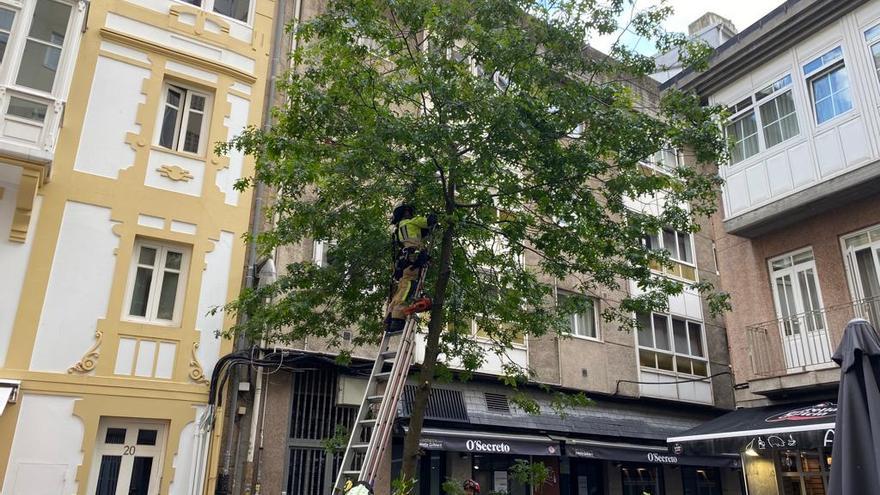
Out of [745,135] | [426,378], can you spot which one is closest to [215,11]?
[426,378]

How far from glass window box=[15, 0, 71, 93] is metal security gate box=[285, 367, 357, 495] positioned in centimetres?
714

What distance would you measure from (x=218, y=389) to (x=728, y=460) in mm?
15289

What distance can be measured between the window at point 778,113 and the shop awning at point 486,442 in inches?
341

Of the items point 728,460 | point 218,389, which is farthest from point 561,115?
point 728,460

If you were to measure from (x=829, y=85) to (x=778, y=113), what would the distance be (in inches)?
46.0

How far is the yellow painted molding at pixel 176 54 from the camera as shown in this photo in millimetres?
12570

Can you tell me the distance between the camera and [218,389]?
1184cm

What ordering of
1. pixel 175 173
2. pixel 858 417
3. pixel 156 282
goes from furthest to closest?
pixel 175 173
pixel 156 282
pixel 858 417

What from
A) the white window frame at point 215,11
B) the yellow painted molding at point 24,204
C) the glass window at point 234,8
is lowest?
the yellow painted molding at point 24,204

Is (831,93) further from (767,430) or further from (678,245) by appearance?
(678,245)

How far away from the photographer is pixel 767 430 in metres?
13.2

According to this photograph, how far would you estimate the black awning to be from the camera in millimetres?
12319

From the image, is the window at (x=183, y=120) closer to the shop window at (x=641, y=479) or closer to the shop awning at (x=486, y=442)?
the shop awning at (x=486, y=442)

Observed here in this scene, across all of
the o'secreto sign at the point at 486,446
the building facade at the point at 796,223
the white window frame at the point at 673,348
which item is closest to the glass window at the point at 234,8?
the o'secreto sign at the point at 486,446
